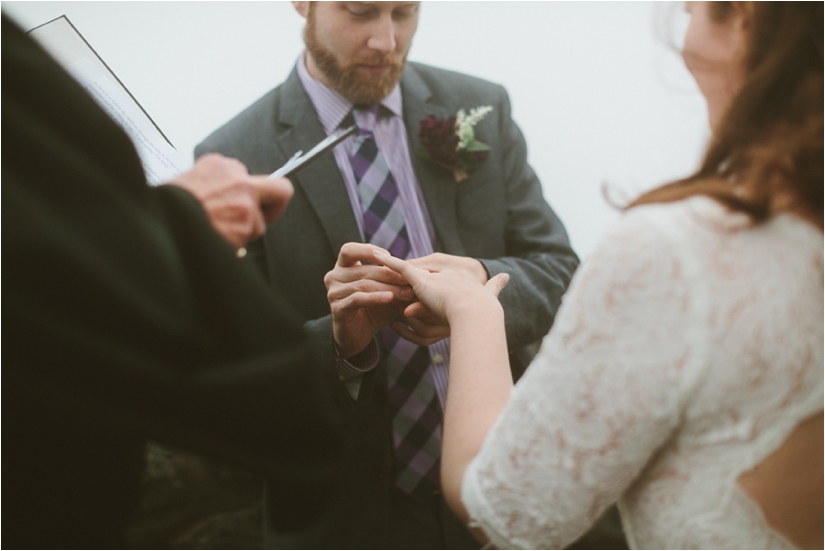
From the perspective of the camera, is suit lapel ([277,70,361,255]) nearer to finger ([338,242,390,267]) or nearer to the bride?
finger ([338,242,390,267])

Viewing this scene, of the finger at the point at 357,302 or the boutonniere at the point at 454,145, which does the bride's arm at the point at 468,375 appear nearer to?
the finger at the point at 357,302

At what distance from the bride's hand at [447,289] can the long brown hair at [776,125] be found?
34 centimetres

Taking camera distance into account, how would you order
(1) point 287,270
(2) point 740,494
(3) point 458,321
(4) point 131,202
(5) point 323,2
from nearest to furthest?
(4) point 131,202 < (2) point 740,494 < (3) point 458,321 < (1) point 287,270 < (5) point 323,2

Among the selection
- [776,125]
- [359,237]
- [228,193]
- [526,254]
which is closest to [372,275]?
[359,237]

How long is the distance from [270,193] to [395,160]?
82 cm

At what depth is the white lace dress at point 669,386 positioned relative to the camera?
0.55 metres

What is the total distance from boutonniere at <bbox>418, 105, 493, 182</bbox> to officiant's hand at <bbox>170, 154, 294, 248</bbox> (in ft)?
2.60

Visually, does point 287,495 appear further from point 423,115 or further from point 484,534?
point 423,115

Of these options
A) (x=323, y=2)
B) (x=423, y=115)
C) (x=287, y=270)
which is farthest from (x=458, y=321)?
(x=323, y=2)

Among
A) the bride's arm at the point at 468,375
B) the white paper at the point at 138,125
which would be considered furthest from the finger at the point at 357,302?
the white paper at the point at 138,125

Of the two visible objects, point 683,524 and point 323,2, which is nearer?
point 683,524

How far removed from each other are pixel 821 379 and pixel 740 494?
0.48 ft

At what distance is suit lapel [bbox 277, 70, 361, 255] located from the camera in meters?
1.36

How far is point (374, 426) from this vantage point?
4.61 feet
